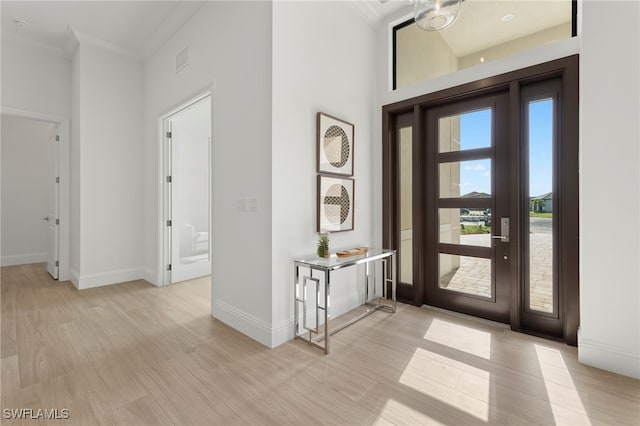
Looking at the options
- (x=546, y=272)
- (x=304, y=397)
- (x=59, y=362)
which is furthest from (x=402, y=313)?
(x=59, y=362)

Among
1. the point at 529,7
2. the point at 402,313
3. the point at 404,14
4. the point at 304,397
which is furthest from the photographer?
the point at 404,14

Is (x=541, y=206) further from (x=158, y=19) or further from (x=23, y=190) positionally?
(x=23, y=190)

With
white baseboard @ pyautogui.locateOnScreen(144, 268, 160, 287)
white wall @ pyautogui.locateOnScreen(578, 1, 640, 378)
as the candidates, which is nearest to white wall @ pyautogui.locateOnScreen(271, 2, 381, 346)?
white wall @ pyautogui.locateOnScreen(578, 1, 640, 378)

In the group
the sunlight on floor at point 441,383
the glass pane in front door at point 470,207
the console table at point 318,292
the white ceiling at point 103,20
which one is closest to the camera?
the sunlight on floor at point 441,383

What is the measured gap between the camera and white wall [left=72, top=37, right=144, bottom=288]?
3.99 meters

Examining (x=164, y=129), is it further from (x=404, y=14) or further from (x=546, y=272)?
(x=546, y=272)

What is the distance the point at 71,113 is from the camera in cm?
432

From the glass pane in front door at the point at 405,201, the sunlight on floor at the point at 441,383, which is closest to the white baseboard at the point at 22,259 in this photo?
the glass pane in front door at the point at 405,201

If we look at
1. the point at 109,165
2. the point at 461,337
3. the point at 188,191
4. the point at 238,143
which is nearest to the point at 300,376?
the point at 461,337

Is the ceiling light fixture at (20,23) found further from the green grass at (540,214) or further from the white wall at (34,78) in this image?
the green grass at (540,214)

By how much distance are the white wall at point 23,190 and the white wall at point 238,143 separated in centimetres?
477

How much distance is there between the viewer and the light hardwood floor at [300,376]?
1.61 m

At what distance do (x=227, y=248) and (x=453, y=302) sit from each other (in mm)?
2425

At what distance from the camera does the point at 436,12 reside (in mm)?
1728
